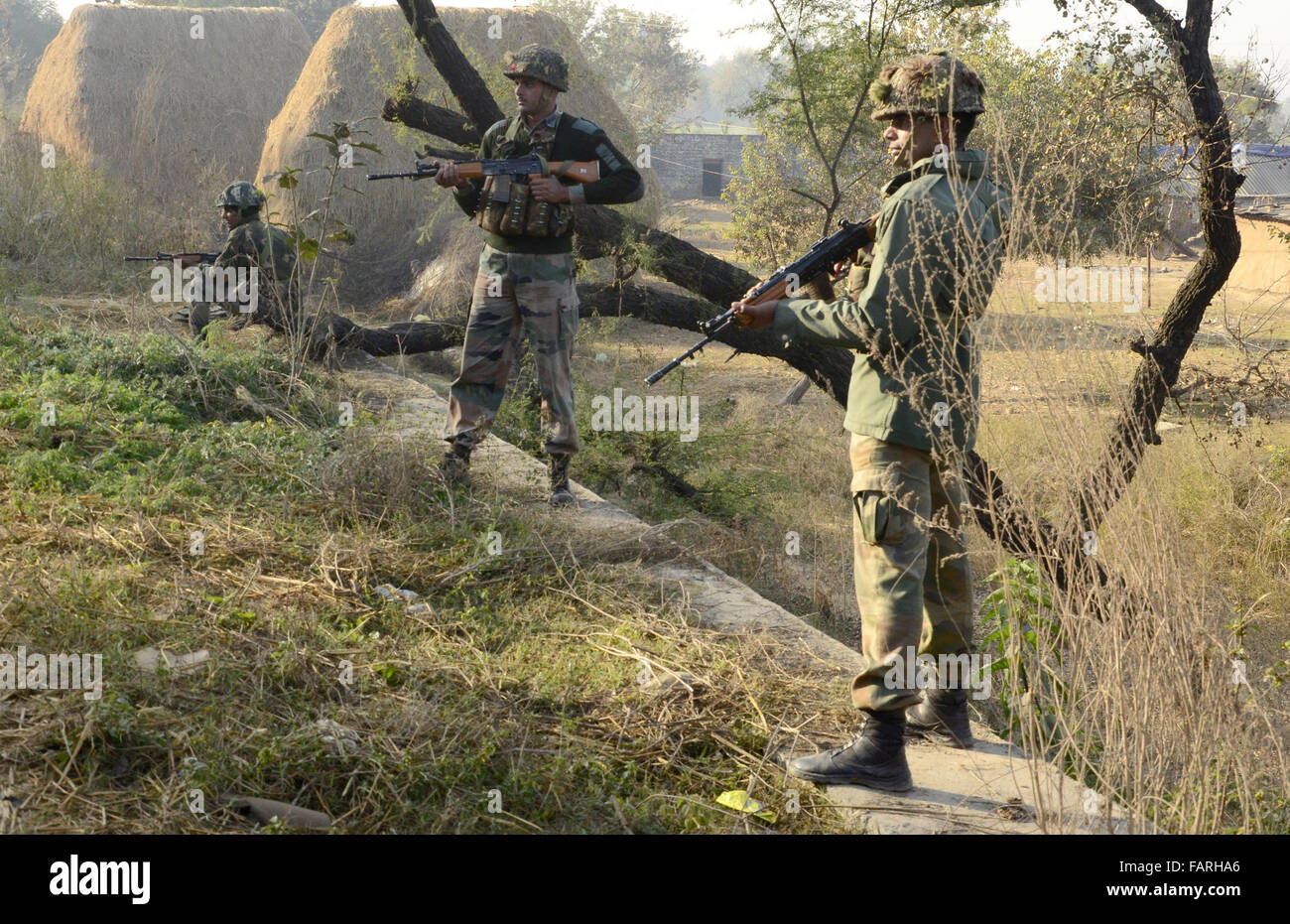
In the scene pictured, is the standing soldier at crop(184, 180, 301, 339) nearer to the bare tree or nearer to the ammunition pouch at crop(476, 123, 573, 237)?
the bare tree

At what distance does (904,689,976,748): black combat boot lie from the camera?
11.5 feet

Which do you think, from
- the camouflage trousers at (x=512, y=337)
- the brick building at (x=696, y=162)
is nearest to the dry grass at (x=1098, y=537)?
the camouflage trousers at (x=512, y=337)

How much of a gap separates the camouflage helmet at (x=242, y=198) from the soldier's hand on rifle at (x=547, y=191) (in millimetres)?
3287

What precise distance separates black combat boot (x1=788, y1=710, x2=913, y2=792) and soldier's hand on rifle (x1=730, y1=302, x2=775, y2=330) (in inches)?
46.4

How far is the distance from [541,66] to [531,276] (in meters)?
0.94

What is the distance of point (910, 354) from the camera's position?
3266 millimetres

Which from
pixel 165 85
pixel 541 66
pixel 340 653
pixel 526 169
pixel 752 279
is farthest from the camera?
pixel 165 85

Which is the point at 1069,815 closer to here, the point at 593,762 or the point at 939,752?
the point at 939,752

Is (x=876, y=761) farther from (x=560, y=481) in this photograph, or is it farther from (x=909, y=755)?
(x=560, y=481)

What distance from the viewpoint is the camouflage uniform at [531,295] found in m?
5.47

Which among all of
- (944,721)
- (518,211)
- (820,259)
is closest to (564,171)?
(518,211)

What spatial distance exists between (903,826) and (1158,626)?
80cm

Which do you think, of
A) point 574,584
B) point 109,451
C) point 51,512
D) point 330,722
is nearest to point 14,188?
point 109,451

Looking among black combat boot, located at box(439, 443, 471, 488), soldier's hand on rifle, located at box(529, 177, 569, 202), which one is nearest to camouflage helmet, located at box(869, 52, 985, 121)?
soldier's hand on rifle, located at box(529, 177, 569, 202)
